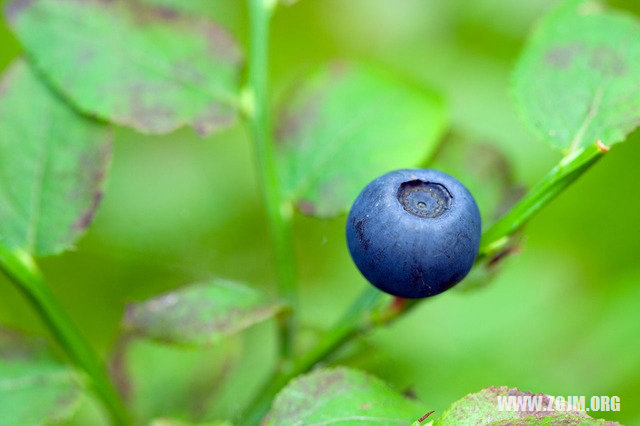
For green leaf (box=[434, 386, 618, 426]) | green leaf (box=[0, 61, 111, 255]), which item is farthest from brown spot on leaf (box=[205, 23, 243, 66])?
green leaf (box=[434, 386, 618, 426])

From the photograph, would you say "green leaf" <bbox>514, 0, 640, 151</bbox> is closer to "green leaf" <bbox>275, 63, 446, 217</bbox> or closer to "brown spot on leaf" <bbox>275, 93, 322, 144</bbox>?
"green leaf" <bbox>275, 63, 446, 217</bbox>

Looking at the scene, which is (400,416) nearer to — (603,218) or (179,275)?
(179,275)

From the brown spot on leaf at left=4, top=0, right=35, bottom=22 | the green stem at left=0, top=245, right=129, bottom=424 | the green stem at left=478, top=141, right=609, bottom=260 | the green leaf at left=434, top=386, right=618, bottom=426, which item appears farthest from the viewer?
the brown spot on leaf at left=4, top=0, right=35, bottom=22

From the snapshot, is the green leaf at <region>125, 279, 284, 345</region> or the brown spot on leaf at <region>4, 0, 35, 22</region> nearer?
the green leaf at <region>125, 279, 284, 345</region>

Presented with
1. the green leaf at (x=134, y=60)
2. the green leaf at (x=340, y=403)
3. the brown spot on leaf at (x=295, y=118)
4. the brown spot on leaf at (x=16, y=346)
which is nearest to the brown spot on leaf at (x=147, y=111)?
the green leaf at (x=134, y=60)

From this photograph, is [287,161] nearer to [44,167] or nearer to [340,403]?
[44,167]

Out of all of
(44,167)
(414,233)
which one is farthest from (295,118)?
(414,233)

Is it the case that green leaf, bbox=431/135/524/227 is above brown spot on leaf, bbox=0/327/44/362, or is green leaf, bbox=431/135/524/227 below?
above

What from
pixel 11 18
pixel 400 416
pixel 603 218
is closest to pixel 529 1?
pixel 603 218
